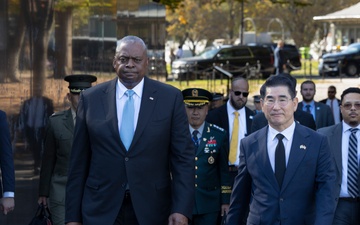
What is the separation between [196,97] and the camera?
10.3 meters

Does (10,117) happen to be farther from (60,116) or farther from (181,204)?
(181,204)

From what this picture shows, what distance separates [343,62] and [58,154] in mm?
38310

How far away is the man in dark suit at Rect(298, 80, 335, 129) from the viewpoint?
1441 cm

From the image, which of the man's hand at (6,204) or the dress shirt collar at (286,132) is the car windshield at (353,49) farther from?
the dress shirt collar at (286,132)

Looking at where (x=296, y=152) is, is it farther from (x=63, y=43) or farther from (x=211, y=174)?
(x=63, y=43)

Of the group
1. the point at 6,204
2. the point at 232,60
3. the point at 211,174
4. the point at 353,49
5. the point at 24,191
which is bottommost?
the point at 24,191

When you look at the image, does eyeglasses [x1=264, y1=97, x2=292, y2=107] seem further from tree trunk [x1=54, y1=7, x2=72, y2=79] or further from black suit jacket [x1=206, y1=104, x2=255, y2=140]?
tree trunk [x1=54, y1=7, x2=72, y2=79]

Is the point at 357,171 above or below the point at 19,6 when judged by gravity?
below

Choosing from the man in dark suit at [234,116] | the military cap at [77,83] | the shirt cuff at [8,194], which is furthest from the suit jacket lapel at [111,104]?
the man in dark suit at [234,116]

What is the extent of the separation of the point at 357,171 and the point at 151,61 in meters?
7.88

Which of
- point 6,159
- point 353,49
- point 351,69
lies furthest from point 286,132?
point 353,49

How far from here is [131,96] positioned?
23.5ft

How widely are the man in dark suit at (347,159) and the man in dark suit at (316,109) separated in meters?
4.50

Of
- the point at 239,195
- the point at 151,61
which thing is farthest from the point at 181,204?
the point at 151,61
